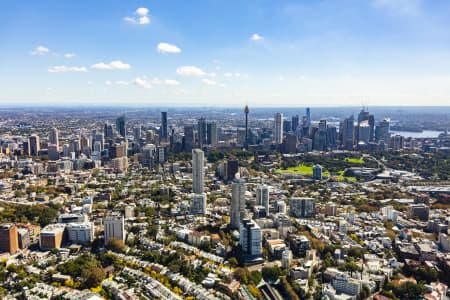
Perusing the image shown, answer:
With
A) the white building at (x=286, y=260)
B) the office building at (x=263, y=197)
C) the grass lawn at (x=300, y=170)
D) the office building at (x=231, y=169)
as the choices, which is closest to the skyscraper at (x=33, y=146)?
the office building at (x=231, y=169)

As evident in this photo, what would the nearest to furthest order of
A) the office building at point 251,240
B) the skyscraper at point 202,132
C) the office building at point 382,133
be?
1. the office building at point 251,240
2. the skyscraper at point 202,132
3. the office building at point 382,133

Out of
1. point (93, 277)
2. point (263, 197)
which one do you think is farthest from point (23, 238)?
point (263, 197)

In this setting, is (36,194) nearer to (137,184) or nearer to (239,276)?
(137,184)

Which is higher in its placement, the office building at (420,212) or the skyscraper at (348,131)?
the skyscraper at (348,131)

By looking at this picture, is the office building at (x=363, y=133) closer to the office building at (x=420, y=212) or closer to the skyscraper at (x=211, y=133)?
the skyscraper at (x=211, y=133)

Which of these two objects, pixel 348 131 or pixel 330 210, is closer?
pixel 330 210

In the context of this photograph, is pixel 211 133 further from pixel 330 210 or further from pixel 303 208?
pixel 330 210
